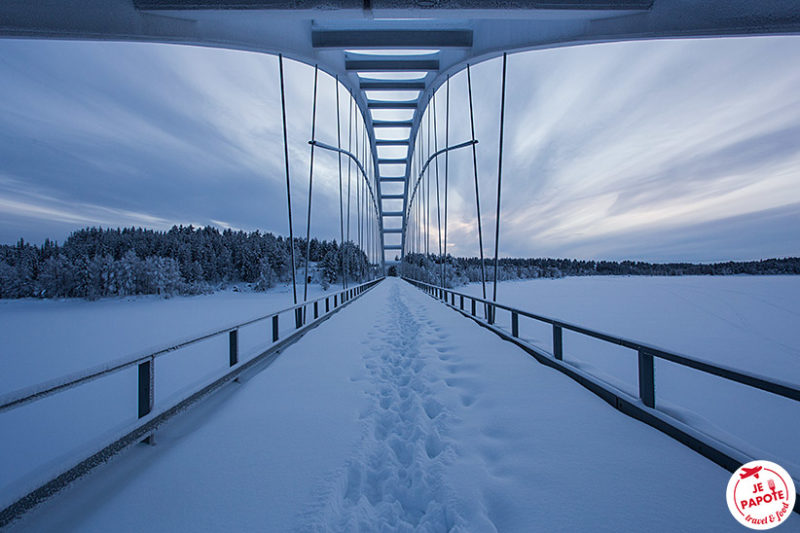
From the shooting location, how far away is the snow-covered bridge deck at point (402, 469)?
1628 mm

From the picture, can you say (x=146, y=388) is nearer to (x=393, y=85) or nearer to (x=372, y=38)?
(x=372, y=38)

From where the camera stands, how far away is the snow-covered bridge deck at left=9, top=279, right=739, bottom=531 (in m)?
1.63

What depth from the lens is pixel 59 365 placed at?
32.7ft

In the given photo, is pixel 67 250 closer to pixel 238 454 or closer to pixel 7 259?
pixel 7 259

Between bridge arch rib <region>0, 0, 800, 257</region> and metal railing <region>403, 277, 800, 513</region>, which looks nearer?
metal railing <region>403, 277, 800, 513</region>

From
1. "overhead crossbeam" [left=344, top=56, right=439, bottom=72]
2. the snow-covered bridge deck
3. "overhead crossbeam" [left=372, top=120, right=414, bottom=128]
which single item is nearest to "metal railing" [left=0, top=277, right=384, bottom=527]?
the snow-covered bridge deck

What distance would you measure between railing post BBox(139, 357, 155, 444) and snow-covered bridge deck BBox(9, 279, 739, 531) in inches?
9.1

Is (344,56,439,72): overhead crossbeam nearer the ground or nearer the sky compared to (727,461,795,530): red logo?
nearer the sky

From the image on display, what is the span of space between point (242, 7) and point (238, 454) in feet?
17.7

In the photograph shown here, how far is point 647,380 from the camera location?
2490 millimetres

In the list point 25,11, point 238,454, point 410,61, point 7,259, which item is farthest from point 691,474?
point 7,259

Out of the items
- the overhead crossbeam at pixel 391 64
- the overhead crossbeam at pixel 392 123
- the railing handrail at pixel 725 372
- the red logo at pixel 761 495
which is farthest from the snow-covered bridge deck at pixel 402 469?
the overhead crossbeam at pixel 392 123

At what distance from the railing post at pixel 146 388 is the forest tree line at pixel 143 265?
18.5 meters

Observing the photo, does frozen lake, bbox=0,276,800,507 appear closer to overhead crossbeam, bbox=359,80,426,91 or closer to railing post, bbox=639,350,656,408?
railing post, bbox=639,350,656,408
